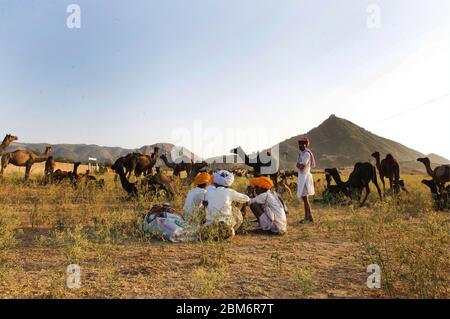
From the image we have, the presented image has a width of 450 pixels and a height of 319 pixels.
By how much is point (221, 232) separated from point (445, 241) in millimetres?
3319

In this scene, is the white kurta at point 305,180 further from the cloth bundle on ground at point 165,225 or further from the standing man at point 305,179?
the cloth bundle on ground at point 165,225

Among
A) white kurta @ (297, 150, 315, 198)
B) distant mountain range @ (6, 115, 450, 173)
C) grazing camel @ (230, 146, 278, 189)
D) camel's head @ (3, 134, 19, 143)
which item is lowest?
white kurta @ (297, 150, 315, 198)

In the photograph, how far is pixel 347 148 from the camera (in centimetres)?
11169

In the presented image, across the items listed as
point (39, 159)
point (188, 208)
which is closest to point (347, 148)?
point (39, 159)

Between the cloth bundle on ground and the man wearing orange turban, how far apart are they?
1502 mm

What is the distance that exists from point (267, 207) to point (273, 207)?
117 mm

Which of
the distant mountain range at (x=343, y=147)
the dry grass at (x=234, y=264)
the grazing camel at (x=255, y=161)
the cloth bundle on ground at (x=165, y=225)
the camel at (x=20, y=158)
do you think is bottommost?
the dry grass at (x=234, y=264)

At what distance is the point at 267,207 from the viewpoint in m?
7.78

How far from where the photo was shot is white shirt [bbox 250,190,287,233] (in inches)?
303

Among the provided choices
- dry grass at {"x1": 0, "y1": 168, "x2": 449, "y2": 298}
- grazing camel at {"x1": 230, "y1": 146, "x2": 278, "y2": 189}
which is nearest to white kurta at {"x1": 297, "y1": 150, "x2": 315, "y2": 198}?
dry grass at {"x1": 0, "y1": 168, "x2": 449, "y2": 298}

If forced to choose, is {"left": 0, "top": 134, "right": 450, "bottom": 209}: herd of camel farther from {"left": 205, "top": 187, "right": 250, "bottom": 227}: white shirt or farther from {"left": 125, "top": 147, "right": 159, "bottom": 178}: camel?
{"left": 205, "top": 187, "right": 250, "bottom": 227}: white shirt

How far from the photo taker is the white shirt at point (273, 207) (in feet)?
25.2

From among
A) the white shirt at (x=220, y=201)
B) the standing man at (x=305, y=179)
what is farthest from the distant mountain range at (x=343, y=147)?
the white shirt at (x=220, y=201)
